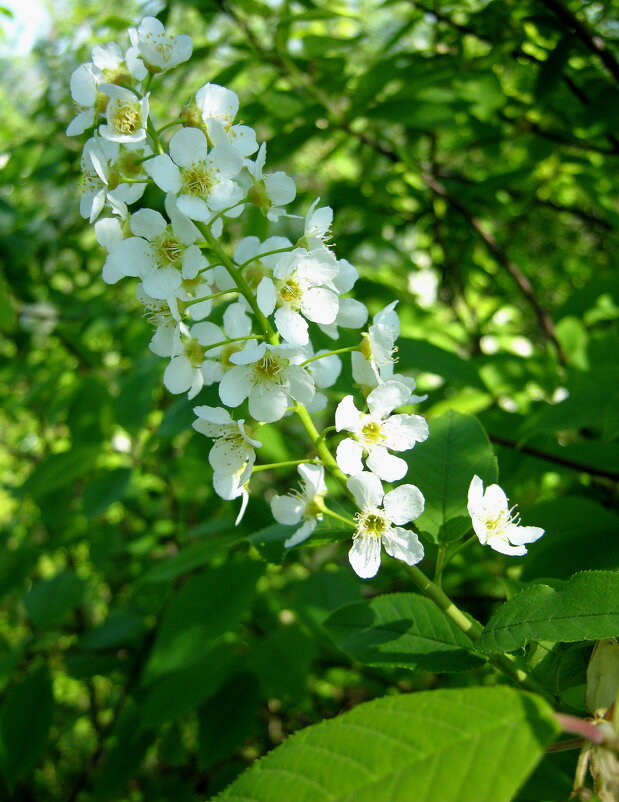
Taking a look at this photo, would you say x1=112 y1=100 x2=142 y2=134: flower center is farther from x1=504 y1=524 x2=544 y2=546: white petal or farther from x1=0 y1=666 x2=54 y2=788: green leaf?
x1=0 y1=666 x2=54 y2=788: green leaf

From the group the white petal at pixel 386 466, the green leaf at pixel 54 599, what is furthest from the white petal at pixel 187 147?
the green leaf at pixel 54 599

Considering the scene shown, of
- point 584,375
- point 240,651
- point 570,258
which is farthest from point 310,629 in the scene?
point 570,258

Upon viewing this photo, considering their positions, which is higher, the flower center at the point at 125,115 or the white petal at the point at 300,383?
the flower center at the point at 125,115

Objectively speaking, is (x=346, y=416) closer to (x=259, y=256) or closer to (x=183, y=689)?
(x=259, y=256)

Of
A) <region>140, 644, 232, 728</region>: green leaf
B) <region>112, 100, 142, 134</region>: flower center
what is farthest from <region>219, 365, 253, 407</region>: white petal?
<region>140, 644, 232, 728</region>: green leaf

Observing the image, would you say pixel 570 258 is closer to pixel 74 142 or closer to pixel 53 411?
pixel 74 142

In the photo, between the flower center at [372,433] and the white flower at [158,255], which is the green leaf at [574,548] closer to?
the flower center at [372,433]
